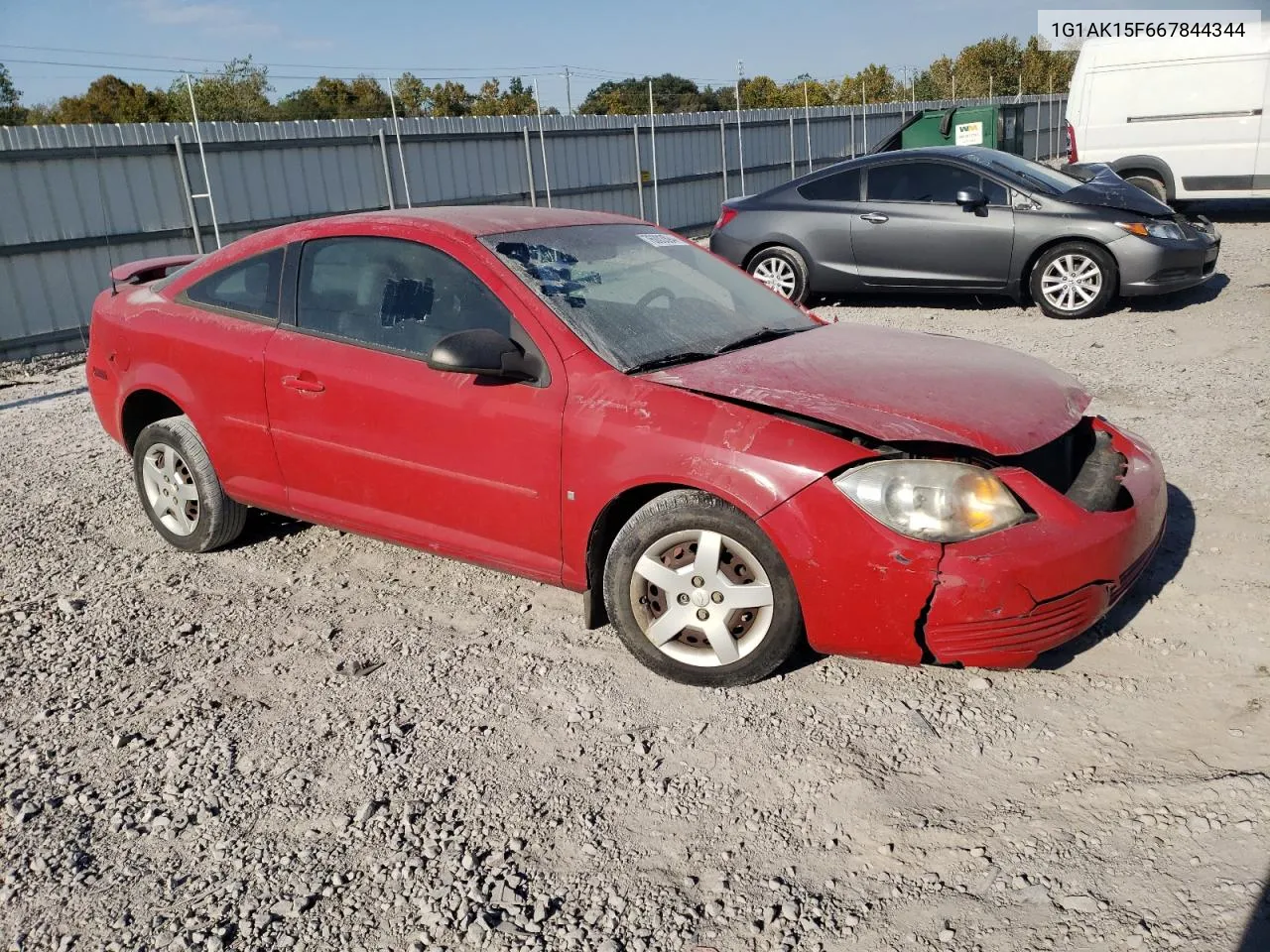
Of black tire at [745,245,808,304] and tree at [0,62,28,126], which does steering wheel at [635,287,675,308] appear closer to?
black tire at [745,245,808,304]

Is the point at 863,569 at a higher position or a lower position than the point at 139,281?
lower

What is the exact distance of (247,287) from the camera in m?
4.41

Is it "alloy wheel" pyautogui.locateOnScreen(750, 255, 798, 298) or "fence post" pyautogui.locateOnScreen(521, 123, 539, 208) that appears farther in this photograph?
"fence post" pyautogui.locateOnScreen(521, 123, 539, 208)

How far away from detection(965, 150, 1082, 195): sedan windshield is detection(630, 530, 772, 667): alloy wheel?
716 cm

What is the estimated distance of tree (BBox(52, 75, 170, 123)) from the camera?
33.3 metres

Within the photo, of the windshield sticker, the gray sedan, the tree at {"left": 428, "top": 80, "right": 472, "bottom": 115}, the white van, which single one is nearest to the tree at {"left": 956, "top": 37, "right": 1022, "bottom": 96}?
the tree at {"left": 428, "top": 80, "right": 472, "bottom": 115}

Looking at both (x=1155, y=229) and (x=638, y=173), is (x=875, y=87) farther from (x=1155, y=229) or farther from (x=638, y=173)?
(x=1155, y=229)

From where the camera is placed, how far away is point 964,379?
3.58 m

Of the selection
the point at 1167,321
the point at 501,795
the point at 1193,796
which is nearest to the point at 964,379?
the point at 1193,796

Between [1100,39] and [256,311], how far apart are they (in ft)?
43.5

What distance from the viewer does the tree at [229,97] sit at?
32.0 m

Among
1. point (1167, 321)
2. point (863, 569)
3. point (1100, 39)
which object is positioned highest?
point (1100, 39)

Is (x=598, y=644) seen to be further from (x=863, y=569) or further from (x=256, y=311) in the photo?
(x=256, y=311)

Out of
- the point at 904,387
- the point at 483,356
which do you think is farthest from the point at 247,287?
the point at 904,387
